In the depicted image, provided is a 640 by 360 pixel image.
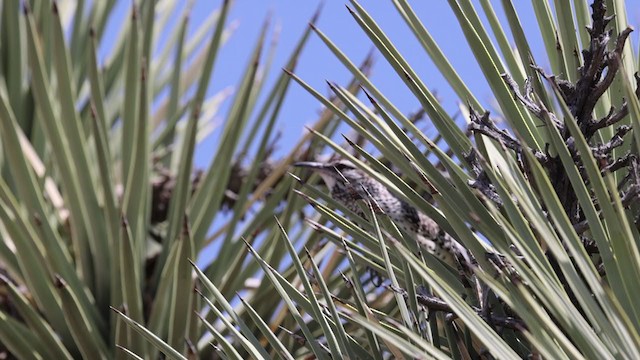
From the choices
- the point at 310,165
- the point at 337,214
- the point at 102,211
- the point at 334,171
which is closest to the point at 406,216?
the point at 334,171

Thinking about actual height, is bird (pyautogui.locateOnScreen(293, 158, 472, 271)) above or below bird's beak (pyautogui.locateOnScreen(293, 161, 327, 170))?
below

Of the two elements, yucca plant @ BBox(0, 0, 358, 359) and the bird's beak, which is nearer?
yucca plant @ BBox(0, 0, 358, 359)

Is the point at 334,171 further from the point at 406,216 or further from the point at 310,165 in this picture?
the point at 310,165

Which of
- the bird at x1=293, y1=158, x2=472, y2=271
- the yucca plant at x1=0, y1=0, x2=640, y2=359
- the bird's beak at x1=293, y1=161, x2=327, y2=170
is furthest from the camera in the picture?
the bird at x1=293, y1=158, x2=472, y2=271

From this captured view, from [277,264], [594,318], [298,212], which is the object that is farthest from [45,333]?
[594,318]

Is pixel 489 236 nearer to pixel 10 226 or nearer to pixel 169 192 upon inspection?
pixel 10 226

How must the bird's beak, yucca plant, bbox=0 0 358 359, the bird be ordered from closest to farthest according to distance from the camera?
yucca plant, bbox=0 0 358 359
the bird's beak
the bird
